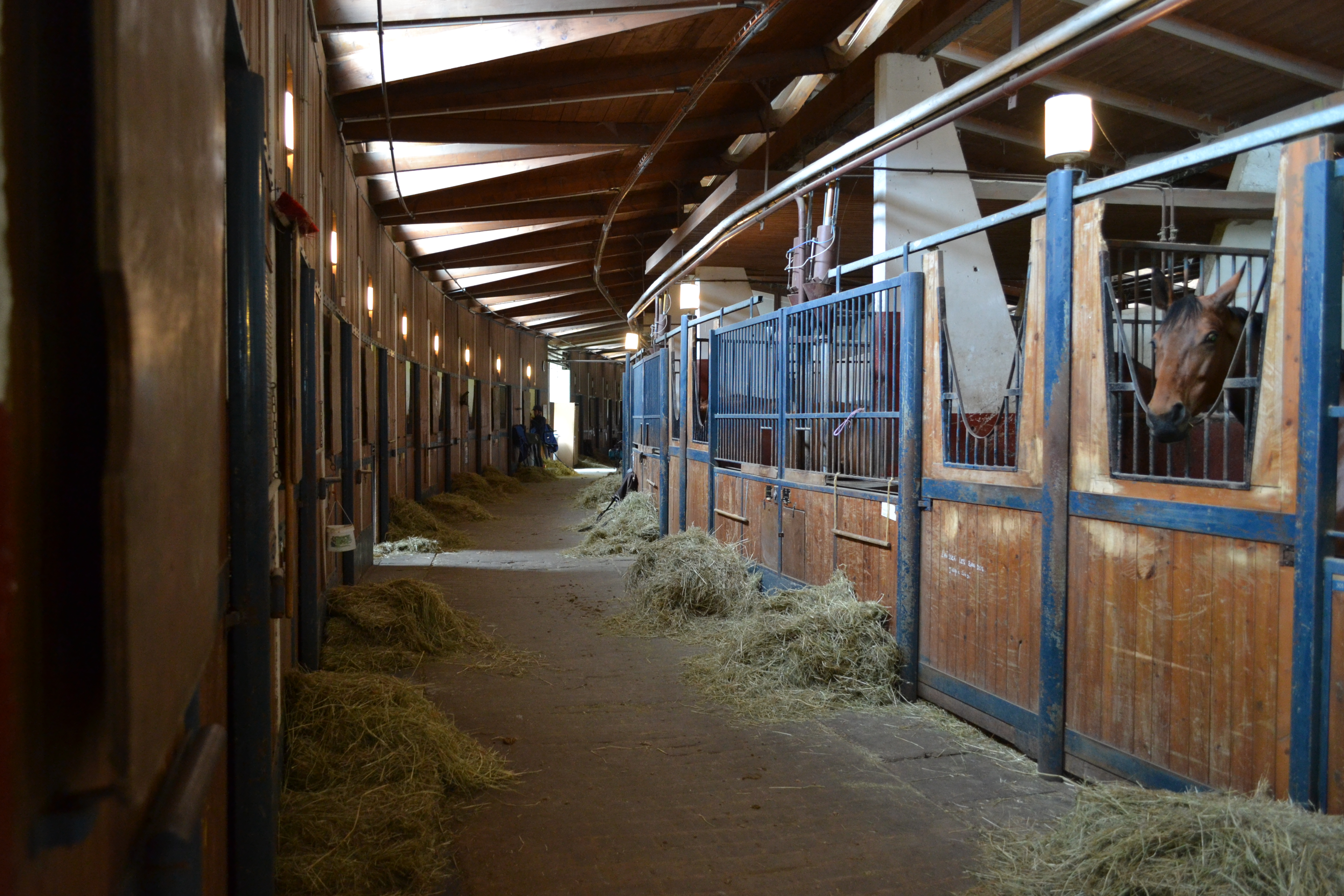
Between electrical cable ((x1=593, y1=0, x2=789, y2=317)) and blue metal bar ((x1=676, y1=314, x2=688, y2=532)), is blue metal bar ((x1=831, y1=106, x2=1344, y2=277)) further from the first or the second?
blue metal bar ((x1=676, y1=314, x2=688, y2=532))

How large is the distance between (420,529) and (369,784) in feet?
23.8

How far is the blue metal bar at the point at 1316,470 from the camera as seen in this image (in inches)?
109

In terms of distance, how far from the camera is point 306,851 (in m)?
2.95

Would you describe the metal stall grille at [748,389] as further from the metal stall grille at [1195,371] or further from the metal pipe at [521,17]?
the metal stall grille at [1195,371]

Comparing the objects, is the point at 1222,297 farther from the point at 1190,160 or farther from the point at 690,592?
the point at 690,592

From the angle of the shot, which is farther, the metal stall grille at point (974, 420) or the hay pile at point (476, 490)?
the hay pile at point (476, 490)

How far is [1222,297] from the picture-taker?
3660 millimetres

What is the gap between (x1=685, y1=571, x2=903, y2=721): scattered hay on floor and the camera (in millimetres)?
4762

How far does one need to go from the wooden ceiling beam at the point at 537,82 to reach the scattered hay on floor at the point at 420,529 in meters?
4.61

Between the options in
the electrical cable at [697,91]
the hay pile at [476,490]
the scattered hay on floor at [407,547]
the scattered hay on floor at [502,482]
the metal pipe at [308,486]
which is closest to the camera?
the metal pipe at [308,486]

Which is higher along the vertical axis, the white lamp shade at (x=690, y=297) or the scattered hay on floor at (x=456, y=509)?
the white lamp shade at (x=690, y=297)

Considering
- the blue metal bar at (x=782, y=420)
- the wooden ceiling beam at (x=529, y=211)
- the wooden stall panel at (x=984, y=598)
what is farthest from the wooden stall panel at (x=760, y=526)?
the wooden ceiling beam at (x=529, y=211)

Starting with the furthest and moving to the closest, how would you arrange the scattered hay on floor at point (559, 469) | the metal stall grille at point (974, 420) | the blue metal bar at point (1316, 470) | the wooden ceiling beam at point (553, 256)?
1. the scattered hay on floor at point (559, 469)
2. the wooden ceiling beam at point (553, 256)
3. the metal stall grille at point (974, 420)
4. the blue metal bar at point (1316, 470)

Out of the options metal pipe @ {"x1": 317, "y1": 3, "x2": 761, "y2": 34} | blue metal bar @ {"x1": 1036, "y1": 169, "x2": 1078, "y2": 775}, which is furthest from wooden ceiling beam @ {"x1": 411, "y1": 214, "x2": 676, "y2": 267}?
blue metal bar @ {"x1": 1036, "y1": 169, "x2": 1078, "y2": 775}
